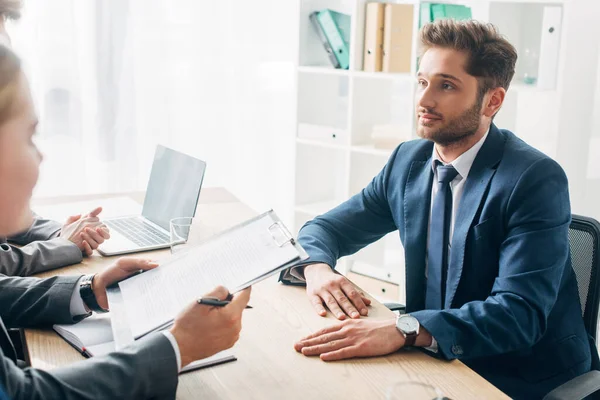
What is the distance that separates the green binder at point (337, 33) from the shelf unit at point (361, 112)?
8 centimetres

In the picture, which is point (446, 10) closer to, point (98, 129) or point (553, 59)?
point (553, 59)

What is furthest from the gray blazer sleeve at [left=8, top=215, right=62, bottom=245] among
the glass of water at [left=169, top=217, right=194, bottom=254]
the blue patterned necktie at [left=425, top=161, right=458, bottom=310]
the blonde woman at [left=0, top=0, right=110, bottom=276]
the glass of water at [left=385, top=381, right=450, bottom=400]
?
the glass of water at [left=385, top=381, right=450, bottom=400]

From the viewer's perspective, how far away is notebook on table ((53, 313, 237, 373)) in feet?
4.02

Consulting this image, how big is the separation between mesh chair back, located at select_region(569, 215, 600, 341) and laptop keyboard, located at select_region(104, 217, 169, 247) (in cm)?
111

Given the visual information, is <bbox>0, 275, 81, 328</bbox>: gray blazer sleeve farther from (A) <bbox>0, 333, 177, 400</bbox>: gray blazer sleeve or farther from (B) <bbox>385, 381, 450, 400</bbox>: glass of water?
(B) <bbox>385, 381, 450, 400</bbox>: glass of water

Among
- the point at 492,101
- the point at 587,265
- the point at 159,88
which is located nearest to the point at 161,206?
the point at 492,101

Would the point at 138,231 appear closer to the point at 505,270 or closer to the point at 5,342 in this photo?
the point at 5,342

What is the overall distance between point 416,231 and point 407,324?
0.53 m

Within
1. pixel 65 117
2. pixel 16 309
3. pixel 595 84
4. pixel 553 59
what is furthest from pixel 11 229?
pixel 65 117

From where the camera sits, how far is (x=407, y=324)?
1.35 metres

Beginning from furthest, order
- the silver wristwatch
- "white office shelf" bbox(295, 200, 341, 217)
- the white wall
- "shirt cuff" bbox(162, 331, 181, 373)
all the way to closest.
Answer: "white office shelf" bbox(295, 200, 341, 217) → the white wall → the silver wristwatch → "shirt cuff" bbox(162, 331, 181, 373)

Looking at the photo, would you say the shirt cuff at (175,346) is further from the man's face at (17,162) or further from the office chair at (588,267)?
the office chair at (588,267)

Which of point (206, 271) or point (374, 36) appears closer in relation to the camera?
point (206, 271)

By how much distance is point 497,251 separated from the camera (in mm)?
1671
